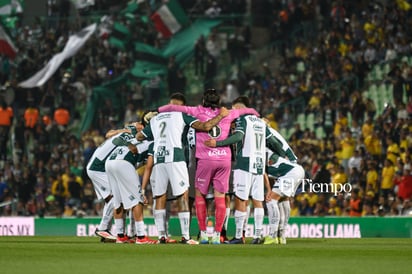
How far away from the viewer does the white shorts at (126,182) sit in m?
20.9

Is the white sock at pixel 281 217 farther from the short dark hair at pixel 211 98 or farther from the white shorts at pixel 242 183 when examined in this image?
the short dark hair at pixel 211 98

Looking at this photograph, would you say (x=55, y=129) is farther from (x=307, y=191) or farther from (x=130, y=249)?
(x=130, y=249)

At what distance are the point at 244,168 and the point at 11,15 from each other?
27.1 m

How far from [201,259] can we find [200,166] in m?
4.25

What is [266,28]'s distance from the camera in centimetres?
4303

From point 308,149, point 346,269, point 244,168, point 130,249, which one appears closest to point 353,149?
point 308,149

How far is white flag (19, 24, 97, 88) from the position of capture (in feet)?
136

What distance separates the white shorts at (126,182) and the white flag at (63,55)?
20.6 meters

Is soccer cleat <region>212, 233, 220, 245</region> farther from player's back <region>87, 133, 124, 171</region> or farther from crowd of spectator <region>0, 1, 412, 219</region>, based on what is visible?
crowd of spectator <region>0, 1, 412, 219</region>

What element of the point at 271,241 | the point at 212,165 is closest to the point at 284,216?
the point at 271,241

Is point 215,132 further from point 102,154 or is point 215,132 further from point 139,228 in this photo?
point 102,154

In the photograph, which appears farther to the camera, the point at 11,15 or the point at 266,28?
the point at 11,15

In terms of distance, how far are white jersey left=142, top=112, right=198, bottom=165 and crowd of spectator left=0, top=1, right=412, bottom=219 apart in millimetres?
10932

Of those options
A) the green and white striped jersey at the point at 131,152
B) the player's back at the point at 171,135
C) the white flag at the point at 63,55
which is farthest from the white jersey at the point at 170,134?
the white flag at the point at 63,55
